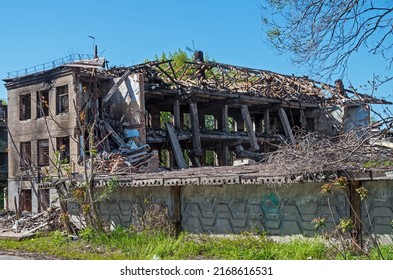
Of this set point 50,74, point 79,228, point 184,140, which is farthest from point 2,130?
point 79,228

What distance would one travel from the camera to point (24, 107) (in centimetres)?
2836

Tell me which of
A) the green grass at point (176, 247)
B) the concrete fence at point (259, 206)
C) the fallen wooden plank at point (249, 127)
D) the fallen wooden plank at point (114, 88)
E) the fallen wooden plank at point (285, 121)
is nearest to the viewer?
the concrete fence at point (259, 206)

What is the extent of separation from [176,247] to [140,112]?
38.7 feet

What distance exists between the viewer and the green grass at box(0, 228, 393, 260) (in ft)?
39.2

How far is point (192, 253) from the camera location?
13.4 m

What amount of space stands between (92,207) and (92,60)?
11.4 metres

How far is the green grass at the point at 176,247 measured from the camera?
11.9 metres

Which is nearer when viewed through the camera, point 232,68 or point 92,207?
point 92,207

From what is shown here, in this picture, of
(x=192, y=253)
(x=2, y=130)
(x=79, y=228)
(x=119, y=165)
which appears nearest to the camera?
(x=192, y=253)

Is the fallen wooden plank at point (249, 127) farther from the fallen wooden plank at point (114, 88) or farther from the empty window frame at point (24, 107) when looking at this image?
the empty window frame at point (24, 107)

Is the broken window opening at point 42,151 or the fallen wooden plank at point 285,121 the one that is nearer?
the broken window opening at point 42,151

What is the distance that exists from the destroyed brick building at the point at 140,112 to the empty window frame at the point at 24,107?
0.17 feet

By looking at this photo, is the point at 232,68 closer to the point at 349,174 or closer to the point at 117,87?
the point at 117,87

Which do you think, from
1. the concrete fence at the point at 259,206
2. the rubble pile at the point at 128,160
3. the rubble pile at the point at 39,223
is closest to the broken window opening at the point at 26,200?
the rubble pile at the point at 39,223
